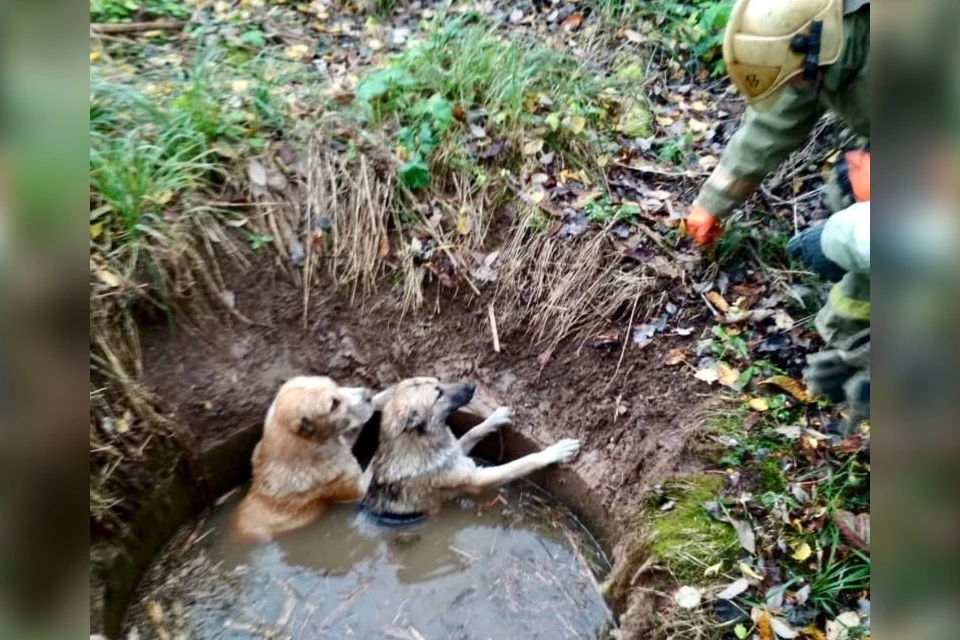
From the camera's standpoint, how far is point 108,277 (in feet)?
14.2

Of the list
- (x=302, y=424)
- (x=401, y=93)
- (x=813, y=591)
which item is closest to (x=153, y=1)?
(x=401, y=93)

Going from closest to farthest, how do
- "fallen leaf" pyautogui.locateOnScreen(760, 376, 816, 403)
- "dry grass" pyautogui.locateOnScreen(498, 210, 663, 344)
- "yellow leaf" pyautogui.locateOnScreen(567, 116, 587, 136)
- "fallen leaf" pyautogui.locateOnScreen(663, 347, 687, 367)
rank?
"fallen leaf" pyautogui.locateOnScreen(760, 376, 816, 403) → "fallen leaf" pyautogui.locateOnScreen(663, 347, 687, 367) → "dry grass" pyautogui.locateOnScreen(498, 210, 663, 344) → "yellow leaf" pyautogui.locateOnScreen(567, 116, 587, 136)

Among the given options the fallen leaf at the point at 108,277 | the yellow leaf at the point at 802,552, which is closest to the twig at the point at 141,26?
the fallen leaf at the point at 108,277

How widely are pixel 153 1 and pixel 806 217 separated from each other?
5.38 metres

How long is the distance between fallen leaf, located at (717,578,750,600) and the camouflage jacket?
7.15 feet

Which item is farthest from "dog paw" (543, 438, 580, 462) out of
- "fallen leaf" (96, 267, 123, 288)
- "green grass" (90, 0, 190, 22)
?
"green grass" (90, 0, 190, 22)

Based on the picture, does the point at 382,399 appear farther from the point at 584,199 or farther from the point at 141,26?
the point at 141,26

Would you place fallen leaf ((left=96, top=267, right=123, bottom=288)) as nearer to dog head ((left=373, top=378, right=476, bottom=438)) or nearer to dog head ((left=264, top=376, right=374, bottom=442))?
dog head ((left=264, top=376, right=374, bottom=442))

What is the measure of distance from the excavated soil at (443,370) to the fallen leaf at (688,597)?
0.68 metres

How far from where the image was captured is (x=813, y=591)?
3.29 m

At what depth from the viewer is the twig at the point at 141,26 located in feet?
18.0

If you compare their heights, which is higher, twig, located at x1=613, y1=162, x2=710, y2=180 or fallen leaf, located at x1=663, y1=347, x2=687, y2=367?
twig, located at x1=613, y1=162, x2=710, y2=180

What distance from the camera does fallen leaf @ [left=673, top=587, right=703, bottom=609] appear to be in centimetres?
337

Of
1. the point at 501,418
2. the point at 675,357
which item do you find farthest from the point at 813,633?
the point at 501,418
